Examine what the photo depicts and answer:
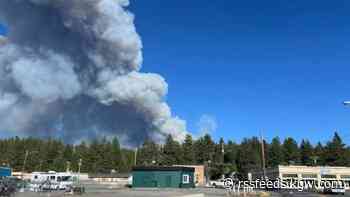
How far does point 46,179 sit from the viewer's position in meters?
48.8

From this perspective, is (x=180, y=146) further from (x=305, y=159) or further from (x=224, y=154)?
(x=305, y=159)

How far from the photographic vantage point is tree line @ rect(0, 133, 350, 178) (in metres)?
116

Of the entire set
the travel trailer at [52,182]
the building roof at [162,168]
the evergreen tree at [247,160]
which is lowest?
the travel trailer at [52,182]

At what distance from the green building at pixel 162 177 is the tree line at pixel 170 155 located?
50494 mm

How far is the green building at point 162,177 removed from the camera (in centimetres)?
5747

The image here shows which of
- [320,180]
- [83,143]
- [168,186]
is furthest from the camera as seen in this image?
[83,143]

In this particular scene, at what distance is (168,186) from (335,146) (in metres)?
79.6

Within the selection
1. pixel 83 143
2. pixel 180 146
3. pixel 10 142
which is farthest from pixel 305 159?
pixel 10 142

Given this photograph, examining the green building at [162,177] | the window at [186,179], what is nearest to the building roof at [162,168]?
the green building at [162,177]

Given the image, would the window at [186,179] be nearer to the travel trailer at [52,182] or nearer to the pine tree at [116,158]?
the travel trailer at [52,182]

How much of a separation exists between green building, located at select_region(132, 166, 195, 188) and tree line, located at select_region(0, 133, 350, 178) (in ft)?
166

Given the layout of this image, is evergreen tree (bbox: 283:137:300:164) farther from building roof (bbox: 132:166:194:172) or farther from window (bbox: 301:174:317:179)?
building roof (bbox: 132:166:194:172)

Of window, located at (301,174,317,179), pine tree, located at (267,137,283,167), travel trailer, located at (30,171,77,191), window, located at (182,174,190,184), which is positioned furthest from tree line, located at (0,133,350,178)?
travel trailer, located at (30,171,77,191)

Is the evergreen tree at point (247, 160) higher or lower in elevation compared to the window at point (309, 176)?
higher
